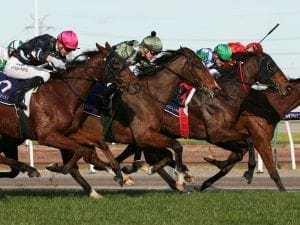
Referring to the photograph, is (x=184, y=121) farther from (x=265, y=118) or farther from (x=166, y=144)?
(x=265, y=118)

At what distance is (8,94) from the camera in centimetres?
1119

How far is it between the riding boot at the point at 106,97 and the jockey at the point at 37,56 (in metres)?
0.96

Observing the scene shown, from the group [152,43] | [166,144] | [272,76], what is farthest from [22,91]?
[272,76]

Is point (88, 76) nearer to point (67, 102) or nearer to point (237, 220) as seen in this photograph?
point (67, 102)

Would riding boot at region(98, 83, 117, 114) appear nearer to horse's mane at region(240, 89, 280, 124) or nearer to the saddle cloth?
the saddle cloth

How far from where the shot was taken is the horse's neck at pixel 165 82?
40.2 ft

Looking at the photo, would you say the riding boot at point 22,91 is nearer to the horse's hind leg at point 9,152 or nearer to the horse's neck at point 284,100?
the horse's hind leg at point 9,152

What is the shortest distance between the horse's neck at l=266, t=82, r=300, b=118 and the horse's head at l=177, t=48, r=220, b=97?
2.06m

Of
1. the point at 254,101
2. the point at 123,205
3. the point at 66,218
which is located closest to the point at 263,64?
the point at 254,101

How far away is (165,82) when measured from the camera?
12.4 meters

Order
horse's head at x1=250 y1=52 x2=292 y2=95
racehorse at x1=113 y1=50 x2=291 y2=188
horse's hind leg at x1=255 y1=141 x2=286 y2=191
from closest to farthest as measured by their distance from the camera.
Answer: racehorse at x1=113 y1=50 x2=291 y2=188
horse's hind leg at x1=255 y1=141 x2=286 y2=191
horse's head at x1=250 y1=52 x2=292 y2=95

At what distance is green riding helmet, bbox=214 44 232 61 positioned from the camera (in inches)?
537

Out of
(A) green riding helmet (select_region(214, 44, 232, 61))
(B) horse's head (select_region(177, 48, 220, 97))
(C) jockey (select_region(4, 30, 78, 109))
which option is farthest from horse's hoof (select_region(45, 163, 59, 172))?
(A) green riding helmet (select_region(214, 44, 232, 61))

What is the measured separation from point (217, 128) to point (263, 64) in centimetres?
139
